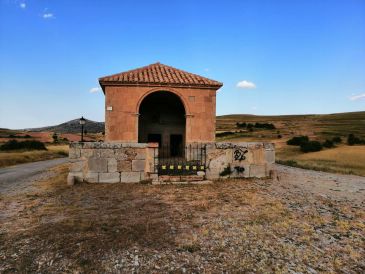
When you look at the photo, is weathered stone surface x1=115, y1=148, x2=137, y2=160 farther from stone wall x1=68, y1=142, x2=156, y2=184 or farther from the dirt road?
the dirt road

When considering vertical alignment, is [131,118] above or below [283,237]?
above

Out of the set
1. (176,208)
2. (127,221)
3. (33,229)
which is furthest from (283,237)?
(33,229)

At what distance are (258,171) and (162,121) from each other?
8501mm

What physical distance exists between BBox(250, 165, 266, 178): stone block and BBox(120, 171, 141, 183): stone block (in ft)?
15.9

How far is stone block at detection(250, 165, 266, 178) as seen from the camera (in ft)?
35.8

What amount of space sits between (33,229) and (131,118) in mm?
9323

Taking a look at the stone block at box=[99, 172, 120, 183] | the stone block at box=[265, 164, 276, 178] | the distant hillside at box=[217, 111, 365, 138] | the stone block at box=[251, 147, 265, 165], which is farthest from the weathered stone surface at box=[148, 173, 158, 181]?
the distant hillside at box=[217, 111, 365, 138]

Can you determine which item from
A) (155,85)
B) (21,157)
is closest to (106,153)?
(155,85)

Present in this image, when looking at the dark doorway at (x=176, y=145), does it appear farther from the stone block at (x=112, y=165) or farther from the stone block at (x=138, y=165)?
the stone block at (x=112, y=165)

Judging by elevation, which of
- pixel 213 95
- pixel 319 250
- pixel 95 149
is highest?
pixel 213 95

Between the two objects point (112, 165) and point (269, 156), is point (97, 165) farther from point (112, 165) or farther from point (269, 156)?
point (269, 156)

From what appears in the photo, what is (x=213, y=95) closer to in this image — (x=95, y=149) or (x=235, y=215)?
(x=95, y=149)

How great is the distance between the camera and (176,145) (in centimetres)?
1814

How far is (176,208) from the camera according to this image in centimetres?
666
